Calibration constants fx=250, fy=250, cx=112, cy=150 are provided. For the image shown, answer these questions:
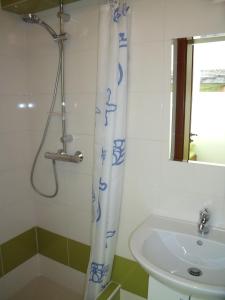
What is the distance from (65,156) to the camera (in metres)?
1.66

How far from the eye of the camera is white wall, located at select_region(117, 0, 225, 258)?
1.24 m

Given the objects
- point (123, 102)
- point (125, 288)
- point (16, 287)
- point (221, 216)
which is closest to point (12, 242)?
point (16, 287)

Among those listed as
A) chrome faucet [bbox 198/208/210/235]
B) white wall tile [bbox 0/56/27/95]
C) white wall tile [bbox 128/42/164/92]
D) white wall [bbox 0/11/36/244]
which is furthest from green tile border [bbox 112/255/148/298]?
white wall tile [bbox 0/56/27/95]

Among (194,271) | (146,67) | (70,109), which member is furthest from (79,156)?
(194,271)

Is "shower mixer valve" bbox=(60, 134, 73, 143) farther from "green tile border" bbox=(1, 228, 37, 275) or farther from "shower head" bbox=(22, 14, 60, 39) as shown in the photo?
"green tile border" bbox=(1, 228, 37, 275)

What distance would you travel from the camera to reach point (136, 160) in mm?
1475

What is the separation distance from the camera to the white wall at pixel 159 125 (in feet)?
4.08

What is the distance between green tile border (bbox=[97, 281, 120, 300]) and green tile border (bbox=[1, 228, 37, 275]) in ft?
2.41

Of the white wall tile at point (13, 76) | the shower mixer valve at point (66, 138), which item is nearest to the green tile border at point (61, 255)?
the shower mixer valve at point (66, 138)

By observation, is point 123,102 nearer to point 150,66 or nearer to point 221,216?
point 150,66

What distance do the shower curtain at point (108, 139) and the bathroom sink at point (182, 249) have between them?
27cm

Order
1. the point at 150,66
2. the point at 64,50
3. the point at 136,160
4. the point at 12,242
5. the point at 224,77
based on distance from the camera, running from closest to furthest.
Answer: the point at 224,77 → the point at 150,66 → the point at 136,160 → the point at 64,50 → the point at 12,242

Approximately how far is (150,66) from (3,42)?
101cm

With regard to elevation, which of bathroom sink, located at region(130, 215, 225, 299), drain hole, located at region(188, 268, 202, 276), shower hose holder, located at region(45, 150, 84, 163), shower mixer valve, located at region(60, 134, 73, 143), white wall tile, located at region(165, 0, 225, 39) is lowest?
drain hole, located at region(188, 268, 202, 276)
